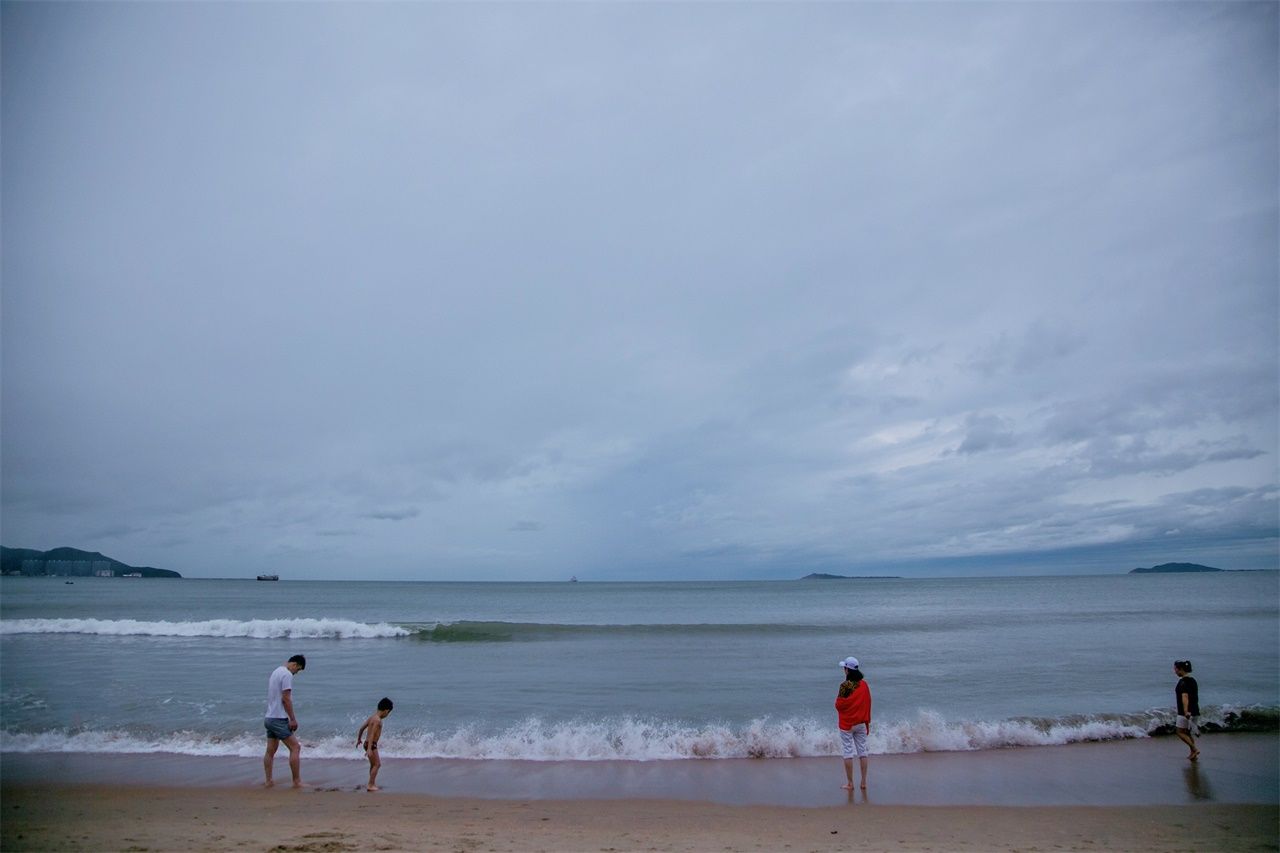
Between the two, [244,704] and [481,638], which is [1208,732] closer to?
[244,704]

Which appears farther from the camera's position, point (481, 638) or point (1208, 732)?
point (481, 638)

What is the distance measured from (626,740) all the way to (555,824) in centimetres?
450

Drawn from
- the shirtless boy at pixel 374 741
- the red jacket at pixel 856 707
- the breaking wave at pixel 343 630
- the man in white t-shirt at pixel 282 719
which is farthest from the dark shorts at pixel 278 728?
the breaking wave at pixel 343 630

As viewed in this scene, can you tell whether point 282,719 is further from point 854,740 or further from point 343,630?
point 343,630

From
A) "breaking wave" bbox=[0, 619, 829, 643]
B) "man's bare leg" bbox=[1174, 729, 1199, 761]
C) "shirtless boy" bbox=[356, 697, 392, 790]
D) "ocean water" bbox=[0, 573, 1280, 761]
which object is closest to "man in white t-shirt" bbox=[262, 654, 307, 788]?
"shirtless boy" bbox=[356, 697, 392, 790]

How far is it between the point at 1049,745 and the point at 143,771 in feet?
53.9

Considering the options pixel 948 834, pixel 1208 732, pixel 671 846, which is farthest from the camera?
pixel 1208 732

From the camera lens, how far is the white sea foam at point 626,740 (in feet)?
41.3

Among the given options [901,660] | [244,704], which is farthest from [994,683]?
[244,704]

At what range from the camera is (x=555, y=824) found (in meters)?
8.78

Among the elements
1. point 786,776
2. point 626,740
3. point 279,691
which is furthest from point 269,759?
point 786,776

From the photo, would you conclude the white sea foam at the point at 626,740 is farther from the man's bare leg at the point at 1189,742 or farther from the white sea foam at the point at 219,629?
the white sea foam at the point at 219,629

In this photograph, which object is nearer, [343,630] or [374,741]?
[374,741]

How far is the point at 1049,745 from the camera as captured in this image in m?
13.3
